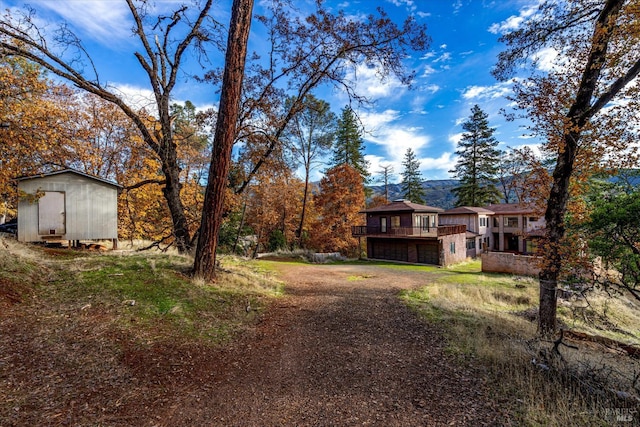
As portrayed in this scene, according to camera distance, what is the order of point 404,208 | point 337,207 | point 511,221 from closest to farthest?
1. point 404,208
2. point 337,207
3. point 511,221

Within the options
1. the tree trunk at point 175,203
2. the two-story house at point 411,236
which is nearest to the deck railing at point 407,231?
the two-story house at point 411,236

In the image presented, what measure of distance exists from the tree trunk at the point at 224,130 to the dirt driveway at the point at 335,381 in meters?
2.41

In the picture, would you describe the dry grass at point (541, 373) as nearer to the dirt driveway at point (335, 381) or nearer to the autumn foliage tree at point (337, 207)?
the dirt driveway at point (335, 381)

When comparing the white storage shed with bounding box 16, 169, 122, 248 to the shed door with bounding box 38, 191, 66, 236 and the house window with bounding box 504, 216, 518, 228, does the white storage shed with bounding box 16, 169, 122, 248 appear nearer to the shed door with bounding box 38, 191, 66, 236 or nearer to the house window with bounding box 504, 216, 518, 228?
the shed door with bounding box 38, 191, 66, 236

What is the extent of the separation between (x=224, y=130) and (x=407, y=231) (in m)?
19.7

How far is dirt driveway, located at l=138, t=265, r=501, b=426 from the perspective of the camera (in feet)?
9.11

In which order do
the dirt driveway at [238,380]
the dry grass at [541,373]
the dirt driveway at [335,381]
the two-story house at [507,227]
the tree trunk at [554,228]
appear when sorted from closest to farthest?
the dirt driveway at [238,380]
the dirt driveway at [335,381]
the dry grass at [541,373]
the tree trunk at [554,228]
the two-story house at [507,227]

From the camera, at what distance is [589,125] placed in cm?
564

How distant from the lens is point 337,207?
2581 centimetres

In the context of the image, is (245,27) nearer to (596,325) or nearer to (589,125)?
(589,125)

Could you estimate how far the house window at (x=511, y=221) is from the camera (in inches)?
1227

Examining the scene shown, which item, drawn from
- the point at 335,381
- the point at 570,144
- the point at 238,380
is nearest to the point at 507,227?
the point at 570,144

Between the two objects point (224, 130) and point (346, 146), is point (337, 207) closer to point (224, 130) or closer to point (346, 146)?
point (346, 146)

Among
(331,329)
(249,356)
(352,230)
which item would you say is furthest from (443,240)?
(249,356)
